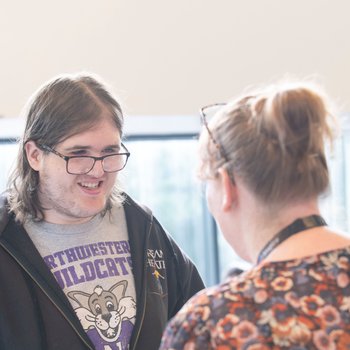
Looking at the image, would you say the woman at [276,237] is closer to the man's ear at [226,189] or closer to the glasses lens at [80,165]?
the man's ear at [226,189]

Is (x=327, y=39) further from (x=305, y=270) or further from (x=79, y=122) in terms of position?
(x=305, y=270)

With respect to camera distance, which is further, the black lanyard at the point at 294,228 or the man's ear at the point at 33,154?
the man's ear at the point at 33,154

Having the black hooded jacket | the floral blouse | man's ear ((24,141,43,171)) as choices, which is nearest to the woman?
the floral blouse

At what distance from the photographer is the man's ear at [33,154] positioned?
168 cm

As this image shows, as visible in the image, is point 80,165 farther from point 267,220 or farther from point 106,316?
point 267,220

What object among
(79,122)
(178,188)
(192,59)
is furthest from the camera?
(178,188)

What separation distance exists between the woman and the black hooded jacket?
1.91ft

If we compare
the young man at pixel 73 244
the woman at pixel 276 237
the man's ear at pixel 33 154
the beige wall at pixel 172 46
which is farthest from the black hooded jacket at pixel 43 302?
the beige wall at pixel 172 46

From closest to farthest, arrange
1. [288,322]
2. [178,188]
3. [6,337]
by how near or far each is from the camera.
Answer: [288,322] → [6,337] → [178,188]

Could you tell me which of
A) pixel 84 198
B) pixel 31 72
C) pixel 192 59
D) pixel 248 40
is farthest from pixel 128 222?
pixel 248 40

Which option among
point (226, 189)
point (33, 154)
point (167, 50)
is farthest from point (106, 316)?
point (167, 50)

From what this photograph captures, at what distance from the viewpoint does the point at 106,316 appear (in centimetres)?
159

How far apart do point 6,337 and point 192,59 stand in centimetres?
165

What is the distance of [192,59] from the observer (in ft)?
9.17
